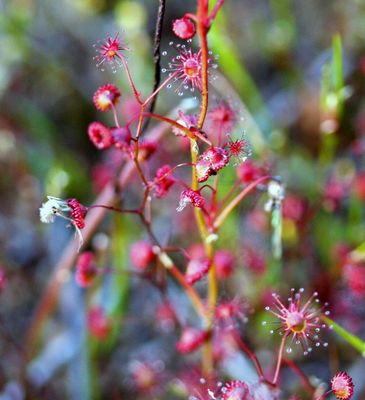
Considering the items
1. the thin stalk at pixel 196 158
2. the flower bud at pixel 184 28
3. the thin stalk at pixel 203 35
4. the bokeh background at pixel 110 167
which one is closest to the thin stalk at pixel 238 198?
the thin stalk at pixel 196 158

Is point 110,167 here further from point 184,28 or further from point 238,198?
point 184,28

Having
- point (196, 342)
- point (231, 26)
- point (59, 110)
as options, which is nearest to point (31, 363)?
point (196, 342)

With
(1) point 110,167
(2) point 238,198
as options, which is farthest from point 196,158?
(1) point 110,167

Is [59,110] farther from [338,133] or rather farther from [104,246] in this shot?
[338,133]

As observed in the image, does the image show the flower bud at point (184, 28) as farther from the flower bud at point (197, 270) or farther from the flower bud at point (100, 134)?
the flower bud at point (197, 270)

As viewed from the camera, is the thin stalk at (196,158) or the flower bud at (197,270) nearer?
the thin stalk at (196,158)

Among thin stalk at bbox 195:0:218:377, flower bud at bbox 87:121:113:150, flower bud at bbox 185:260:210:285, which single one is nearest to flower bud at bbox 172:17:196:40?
thin stalk at bbox 195:0:218:377

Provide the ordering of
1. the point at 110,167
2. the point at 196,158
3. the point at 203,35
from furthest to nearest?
the point at 110,167 → the point at 196,158 → the point at 203,35

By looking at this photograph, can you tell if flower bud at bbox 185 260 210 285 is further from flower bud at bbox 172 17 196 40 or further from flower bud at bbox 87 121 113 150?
flower bud at bbox 172 17 196 40

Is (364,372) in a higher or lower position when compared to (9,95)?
lower
